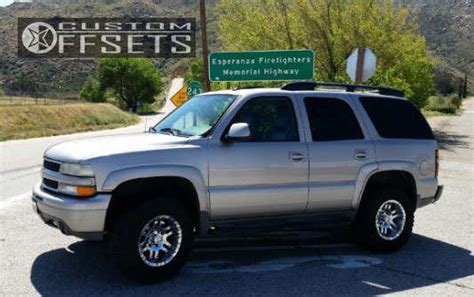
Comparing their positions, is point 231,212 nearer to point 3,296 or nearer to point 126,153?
point 126,153

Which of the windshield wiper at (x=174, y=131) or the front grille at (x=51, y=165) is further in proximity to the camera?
the windshield wiper at (x=174, y=131)

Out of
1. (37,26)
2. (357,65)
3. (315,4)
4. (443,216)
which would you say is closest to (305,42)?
(315,4)

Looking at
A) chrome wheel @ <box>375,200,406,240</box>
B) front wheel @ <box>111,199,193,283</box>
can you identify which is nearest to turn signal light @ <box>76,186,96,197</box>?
front wheel @ <box>111,199,193,283</box>

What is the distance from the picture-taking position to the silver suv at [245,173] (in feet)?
16.8

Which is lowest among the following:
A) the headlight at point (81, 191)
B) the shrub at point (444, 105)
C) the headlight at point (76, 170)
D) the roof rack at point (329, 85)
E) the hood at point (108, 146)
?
the shrub at point (444, 105)

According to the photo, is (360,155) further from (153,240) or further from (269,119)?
(153,240)

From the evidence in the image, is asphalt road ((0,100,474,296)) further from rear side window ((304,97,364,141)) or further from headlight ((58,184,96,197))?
rear side window ((304,97,364,141))

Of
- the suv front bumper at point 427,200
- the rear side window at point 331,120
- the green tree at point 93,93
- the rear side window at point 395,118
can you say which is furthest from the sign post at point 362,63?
the green tree at point 93,93

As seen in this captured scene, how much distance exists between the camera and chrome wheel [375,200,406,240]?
6691 mm

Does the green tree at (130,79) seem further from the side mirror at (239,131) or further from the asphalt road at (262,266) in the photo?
the side mirror at (239,131)

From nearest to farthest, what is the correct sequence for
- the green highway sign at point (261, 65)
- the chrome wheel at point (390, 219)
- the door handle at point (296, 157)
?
the door handle at point (296, 157), the chrome wheel at point (390, 219), the green highway sign at point (261, 65)

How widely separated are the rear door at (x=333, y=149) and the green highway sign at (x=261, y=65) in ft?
49.0

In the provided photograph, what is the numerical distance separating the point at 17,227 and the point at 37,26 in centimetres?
10702

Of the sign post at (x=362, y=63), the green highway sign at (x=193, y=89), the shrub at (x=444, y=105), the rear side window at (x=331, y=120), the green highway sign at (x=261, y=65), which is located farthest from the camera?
the shrub at (x=444, y=105)
